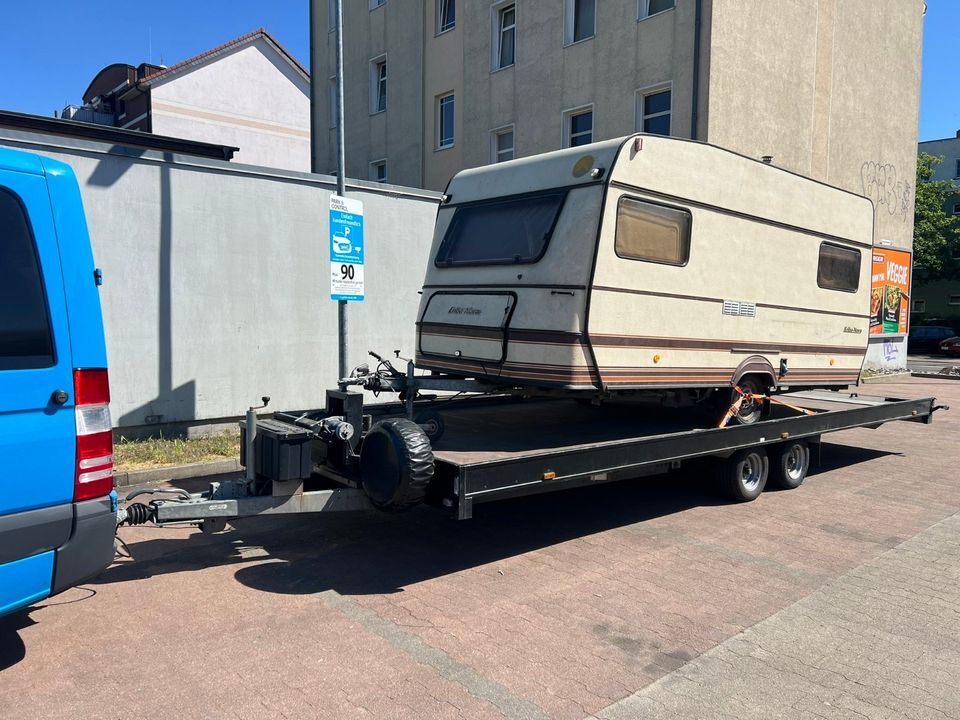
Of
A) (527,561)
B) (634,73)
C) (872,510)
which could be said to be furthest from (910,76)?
(527,561)

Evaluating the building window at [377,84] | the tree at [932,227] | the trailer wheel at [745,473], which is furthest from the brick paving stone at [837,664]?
the tree at [932,227]

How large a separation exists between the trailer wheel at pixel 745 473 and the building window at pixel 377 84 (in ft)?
59.0

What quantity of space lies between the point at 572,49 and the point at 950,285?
3438cm

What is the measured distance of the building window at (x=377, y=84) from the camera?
22.6 metres

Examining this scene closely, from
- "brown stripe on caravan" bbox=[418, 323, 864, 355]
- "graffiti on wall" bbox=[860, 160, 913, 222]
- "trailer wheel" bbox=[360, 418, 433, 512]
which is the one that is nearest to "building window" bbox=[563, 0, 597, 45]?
"graffiti on wall" bbox=[860, 160, 913, 222]

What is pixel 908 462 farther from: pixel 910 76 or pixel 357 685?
pixel 910 76

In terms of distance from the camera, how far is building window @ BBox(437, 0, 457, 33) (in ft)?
67.3

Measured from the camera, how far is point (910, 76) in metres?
22.5

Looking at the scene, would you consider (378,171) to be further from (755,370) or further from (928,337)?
(928,337)

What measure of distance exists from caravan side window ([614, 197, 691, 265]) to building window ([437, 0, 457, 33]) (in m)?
16.0

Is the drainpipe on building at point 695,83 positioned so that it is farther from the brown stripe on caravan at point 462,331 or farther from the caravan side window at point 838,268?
the brown stripe on caravan at point 462,331

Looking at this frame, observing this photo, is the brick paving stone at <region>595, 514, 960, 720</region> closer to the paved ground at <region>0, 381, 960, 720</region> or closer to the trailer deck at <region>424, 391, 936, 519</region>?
the paved ground at <region>0, 381, 960, 720</region>

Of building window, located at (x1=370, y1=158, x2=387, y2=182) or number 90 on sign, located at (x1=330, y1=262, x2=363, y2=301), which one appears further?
building window, located at (x1=370, y1=158, x2=387, y2=182)

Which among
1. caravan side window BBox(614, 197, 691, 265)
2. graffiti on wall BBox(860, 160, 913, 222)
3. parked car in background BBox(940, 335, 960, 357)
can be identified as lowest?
parked car in background BBox(940, 335, 960, 357)
